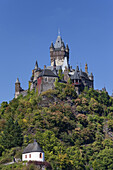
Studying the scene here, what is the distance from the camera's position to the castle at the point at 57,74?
135 metres

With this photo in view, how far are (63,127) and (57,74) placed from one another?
25215mm

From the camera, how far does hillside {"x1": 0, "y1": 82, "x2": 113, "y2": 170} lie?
102 metres

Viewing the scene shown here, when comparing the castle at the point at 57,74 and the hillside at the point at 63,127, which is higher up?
the castle at the point at 57,74

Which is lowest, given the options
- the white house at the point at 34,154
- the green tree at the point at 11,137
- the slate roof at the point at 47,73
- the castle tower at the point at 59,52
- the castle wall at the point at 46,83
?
the white house at the point at 34,154

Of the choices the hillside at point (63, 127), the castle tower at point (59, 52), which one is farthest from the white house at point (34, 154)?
the castle tower at point (59, 52)

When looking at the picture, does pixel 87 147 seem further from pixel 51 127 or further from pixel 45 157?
pixel 45 157

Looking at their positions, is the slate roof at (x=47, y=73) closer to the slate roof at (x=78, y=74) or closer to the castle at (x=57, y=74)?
the castle at (x=57, y=74)

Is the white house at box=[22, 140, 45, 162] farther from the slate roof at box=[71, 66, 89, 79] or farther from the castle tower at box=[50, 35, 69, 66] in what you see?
the castle tower at box=[50, 35, 69, 66]

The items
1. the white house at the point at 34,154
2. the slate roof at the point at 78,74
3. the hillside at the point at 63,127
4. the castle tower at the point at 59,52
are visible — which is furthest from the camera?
the castle tower at the point at 59,52

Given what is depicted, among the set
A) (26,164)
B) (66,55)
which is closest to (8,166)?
(26,164)

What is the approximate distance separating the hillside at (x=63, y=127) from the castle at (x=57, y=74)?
3.12 m

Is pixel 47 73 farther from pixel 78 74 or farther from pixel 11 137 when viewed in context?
pixel 11 137

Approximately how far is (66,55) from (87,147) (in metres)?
48.2

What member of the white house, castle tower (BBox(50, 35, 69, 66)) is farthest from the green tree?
castle tower (BBox(50, 35, 69, 66))
